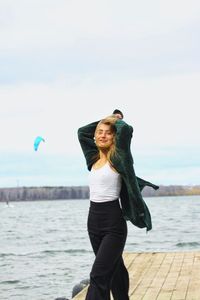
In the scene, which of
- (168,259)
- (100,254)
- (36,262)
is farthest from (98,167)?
(36,262)

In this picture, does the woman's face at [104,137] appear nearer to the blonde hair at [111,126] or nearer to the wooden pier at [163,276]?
the blonde hair at [111,126]

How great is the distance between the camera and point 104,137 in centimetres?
607

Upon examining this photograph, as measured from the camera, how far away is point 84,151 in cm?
643

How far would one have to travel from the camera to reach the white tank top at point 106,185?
5.94 metres

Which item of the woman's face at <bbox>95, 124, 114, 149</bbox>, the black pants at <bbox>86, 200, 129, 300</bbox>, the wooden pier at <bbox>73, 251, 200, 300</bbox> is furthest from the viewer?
the wooden pier at <bbox>73, 251, 200, 300</bbox>

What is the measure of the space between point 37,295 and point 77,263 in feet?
Answer: 21.9

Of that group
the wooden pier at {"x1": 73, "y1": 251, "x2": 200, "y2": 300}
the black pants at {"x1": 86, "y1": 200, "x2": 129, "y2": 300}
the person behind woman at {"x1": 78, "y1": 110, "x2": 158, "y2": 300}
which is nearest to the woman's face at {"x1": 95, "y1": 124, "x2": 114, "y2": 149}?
the person behind woman at {"x1": 78, "y1": 110, "x2": 158, "y2": 300}

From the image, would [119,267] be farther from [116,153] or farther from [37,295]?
[37,295]

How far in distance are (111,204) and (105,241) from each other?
336 mm

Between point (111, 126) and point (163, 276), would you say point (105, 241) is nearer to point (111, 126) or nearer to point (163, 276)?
point (111, 126)

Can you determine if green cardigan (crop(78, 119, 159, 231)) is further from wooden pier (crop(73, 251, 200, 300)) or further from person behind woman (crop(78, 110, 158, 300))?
wooden pier (crop(73, 251, 200, 300))

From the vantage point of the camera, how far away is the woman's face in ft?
19.9

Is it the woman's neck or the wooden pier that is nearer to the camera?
the woman's neck

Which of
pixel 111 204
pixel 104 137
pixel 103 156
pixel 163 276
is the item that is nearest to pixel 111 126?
pixel 104 137
